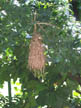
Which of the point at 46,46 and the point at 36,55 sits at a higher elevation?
the point at 46,46

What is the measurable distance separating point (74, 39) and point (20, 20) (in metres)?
0.30

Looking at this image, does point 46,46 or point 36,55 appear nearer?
point 36,55

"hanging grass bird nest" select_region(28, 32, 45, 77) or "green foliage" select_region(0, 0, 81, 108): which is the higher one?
"green foliage" select_region(0, 0, 81, 108)

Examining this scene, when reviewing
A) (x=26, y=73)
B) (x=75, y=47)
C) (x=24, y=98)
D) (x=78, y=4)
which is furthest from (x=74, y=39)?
(x=78, y=4)

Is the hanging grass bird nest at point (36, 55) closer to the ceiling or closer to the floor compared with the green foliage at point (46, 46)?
closer to the floor

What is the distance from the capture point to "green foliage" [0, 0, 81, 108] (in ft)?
5.24

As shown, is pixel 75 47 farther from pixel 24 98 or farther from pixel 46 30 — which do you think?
pixel 24 98

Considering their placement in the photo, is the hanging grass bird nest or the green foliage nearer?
the hanging grass bird nest

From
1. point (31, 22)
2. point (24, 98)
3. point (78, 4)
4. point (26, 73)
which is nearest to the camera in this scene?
point (31, 22)

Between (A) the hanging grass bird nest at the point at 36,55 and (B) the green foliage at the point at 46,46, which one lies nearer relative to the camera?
(A) the hanging grass bird nest at the point at 36,55

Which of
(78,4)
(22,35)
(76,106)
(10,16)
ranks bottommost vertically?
(76,106)

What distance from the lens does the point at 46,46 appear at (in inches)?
63.4

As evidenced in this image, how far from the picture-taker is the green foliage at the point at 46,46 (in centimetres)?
160

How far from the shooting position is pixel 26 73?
2002mm
